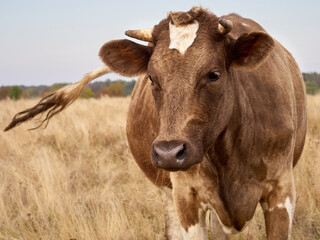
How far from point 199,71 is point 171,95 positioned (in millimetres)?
219

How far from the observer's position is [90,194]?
576 centimetres

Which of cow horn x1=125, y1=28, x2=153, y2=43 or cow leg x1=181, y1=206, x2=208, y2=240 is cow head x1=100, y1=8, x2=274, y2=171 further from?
cow leg x1=181, y1=206, x2=208, y2=240

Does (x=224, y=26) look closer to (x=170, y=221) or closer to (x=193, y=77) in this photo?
(x=193, y=77)

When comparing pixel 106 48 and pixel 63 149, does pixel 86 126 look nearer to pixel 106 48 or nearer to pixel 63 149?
pixel 63 149

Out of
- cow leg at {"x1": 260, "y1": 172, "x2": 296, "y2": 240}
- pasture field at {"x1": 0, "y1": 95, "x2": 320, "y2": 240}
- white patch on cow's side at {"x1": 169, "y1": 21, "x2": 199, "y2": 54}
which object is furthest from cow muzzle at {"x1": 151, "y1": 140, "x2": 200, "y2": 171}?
pasture field at {"x1": 0, "y1": 95, "x2": 320, "y2": 240}

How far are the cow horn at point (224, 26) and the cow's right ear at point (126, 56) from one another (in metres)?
0.58

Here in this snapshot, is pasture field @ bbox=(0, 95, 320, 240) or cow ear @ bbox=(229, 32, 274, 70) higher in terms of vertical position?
cow ear @ bbox=(229, 32, 274, 70)

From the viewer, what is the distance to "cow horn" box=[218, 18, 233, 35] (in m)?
2.60

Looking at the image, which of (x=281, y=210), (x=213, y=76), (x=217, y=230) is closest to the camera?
(x=213, y=76)

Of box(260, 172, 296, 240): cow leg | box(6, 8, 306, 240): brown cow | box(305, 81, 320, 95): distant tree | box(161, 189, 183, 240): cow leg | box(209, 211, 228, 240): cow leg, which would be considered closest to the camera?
box(6, 8, 306, 240): brown cow

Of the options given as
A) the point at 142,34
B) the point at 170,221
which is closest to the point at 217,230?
the point at 170,221

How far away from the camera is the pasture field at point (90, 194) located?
446 centimetres

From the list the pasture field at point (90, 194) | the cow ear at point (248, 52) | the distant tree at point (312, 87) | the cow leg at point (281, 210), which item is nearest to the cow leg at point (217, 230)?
the pasture field at point (90, 194)

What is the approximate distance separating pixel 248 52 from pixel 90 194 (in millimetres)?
3606
